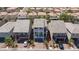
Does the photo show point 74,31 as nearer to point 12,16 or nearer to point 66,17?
point 66,17

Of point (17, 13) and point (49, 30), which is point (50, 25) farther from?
point (17, 13)

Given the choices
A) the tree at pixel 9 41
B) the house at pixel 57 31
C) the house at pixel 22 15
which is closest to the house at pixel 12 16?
the house at pixel 22 15

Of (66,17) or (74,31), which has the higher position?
(66,17)

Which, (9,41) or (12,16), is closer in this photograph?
(9,41)

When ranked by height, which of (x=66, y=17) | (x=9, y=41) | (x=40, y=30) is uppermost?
(x=66, y=17)

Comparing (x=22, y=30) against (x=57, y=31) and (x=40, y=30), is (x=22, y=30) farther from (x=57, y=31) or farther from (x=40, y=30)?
(x=57, y=31)

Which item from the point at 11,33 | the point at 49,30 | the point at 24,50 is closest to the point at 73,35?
the point at 49,30

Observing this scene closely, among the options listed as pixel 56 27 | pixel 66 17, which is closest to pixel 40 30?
pixel 56 27
